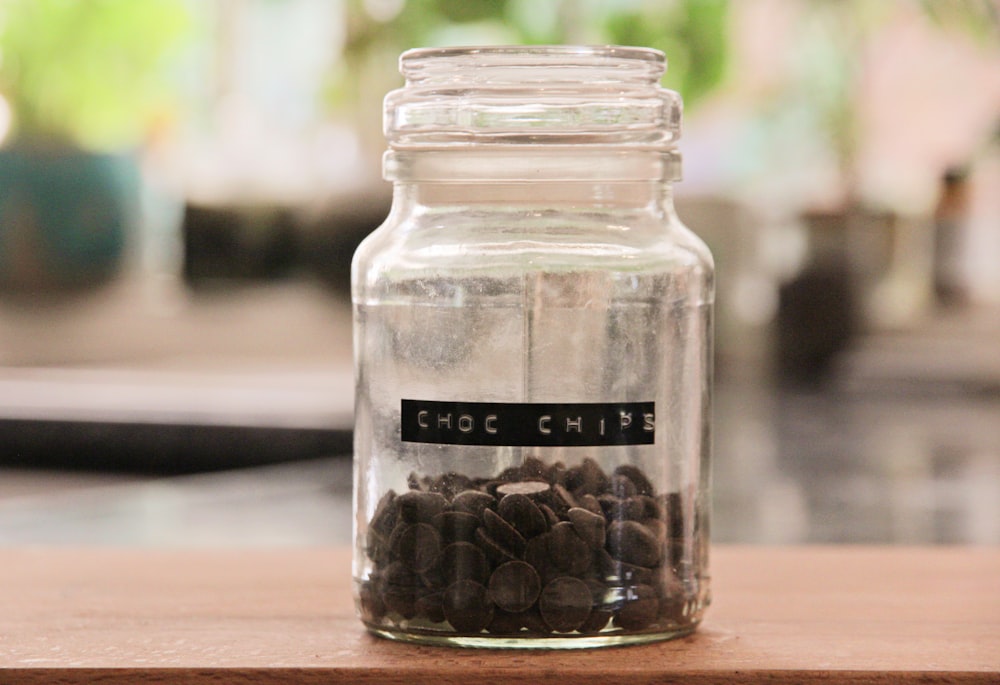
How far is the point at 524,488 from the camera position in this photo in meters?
0.48

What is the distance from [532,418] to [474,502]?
35 mm

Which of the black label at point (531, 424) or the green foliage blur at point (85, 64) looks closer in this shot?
the black label at point (531, 424)

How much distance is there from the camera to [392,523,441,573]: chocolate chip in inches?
19.0

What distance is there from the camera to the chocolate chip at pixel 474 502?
1.57 ft

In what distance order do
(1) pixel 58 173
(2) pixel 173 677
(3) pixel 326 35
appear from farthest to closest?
(3) pixel 326 35
(1) pixel 58 173
(2) pixel 173 677

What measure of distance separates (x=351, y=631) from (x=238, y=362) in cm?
309

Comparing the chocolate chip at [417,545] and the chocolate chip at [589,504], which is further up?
the chocolate chip at [589,504]

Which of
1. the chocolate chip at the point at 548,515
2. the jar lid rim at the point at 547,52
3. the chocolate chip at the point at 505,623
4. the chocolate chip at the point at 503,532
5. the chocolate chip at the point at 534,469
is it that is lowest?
the chocolate chip at the point at 505,623

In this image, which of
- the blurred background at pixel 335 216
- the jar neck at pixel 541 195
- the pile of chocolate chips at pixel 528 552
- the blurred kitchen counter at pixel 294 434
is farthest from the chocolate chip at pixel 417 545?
the blurred background at pixel 335 216

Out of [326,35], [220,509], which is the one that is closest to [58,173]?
[326,35]

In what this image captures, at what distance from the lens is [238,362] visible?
11.6 ft

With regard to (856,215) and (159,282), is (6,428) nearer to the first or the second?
(159,282)

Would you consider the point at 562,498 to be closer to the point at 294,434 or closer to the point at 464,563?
the point at 464,563

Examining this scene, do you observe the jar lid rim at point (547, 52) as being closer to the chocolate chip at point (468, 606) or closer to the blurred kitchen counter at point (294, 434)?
the chocolate chip at point (468, 606)
